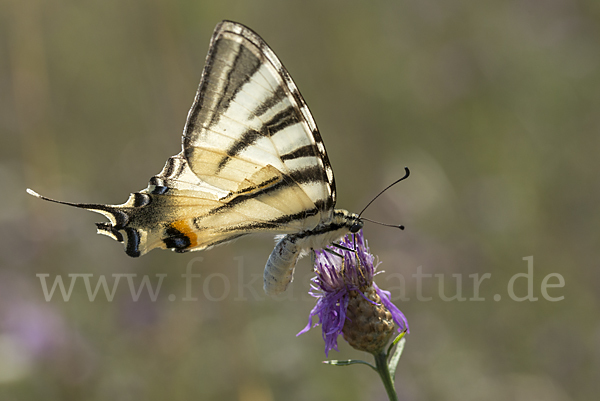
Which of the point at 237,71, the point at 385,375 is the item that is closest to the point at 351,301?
the point at 385,375

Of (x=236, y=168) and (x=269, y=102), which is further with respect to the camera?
(x=236, y=168)

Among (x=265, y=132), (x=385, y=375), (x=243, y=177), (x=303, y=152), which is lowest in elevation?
(x=385, y=375)

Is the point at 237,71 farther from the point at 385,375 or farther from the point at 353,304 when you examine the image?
the point at 385,375

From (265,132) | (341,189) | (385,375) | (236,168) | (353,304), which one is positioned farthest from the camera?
(341,189)

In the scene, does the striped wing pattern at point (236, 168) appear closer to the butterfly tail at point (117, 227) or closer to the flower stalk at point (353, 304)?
the butterfly tail at point (117, 227)

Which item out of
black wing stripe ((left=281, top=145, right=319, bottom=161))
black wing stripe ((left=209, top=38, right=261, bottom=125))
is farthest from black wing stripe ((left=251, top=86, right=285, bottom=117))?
black wing stripe ((left=281, top=145, right=319, bottom=161))

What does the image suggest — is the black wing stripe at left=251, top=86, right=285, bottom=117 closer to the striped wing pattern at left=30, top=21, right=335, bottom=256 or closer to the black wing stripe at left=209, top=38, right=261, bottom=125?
the striped wing pattern at left=30, top=21, right=335, bottom=256
